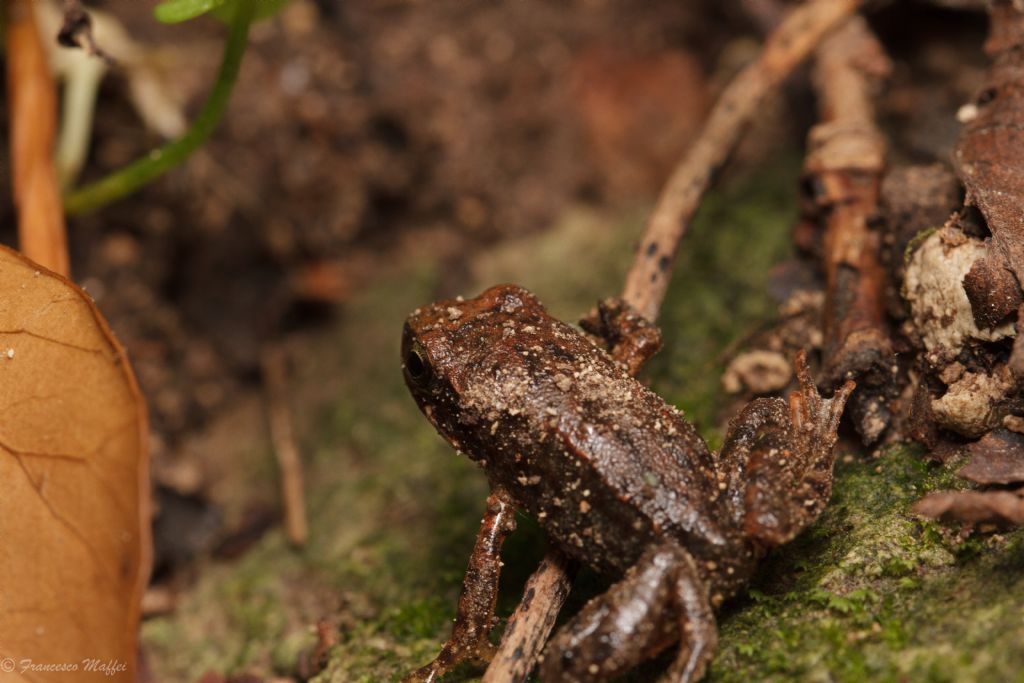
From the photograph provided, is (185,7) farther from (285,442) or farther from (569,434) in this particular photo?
A: (285,442)

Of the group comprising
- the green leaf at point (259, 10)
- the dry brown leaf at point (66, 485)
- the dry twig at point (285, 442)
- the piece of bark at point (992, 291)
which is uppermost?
the green leaf at point (259, 10)

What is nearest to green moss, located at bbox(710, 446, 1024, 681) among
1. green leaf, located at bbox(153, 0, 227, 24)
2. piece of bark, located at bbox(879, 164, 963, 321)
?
piece of bark, located at bbox(879, 164, 963, 321)

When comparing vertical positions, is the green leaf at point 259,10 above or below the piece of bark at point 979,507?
above

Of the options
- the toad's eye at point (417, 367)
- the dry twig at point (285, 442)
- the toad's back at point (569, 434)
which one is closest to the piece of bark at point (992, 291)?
the toad's back at point (569, 434)

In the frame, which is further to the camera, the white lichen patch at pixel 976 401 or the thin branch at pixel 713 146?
the thin branch at pixel 713 146

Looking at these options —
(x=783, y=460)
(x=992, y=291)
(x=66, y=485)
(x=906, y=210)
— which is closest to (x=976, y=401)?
(x=992, y=291)

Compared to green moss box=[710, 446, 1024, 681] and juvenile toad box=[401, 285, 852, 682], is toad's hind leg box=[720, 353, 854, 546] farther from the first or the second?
green moss box=[710, 446, 1024, 681]

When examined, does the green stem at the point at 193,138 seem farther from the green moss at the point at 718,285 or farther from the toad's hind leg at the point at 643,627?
the toad's hind leg at the point at 643,627

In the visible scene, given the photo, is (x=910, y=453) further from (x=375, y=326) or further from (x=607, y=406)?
(x=375, y=326)
